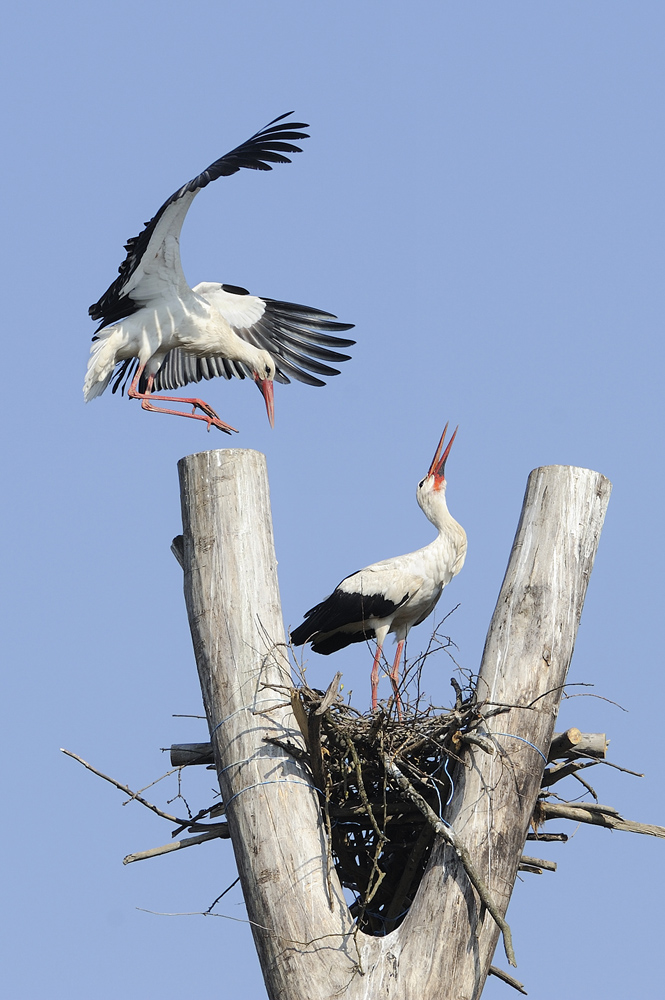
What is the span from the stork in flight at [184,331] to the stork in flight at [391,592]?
5.11 feet

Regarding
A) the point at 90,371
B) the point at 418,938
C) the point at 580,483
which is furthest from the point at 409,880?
the point at 90,371

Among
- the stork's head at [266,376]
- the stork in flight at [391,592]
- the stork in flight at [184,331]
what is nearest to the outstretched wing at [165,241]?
the stork in flight at [184,331]

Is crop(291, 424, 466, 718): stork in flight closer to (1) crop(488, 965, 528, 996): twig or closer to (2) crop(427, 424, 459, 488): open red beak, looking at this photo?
(2) crop(427, 424, 459, 488): open red beak

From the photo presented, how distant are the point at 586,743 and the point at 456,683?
0.63 m

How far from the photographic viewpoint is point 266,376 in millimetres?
9766

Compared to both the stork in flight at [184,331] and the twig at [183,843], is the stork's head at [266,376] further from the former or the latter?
the twig at [183,843]

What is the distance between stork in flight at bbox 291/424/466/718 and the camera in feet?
25.0

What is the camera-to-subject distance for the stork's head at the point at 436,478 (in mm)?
8023

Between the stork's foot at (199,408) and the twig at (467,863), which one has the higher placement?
the stork's foot at (199,408)

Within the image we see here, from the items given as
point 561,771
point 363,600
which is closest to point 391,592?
point 363,600

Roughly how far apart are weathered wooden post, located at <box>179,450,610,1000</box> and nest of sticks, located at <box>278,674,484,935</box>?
145mm

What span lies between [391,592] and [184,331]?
297 cm

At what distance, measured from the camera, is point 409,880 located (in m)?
5.69

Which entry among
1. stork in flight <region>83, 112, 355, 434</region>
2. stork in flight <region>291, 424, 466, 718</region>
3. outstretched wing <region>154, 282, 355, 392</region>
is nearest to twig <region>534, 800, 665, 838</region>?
stork in flight <region>291, 424, 466, 718</region>
